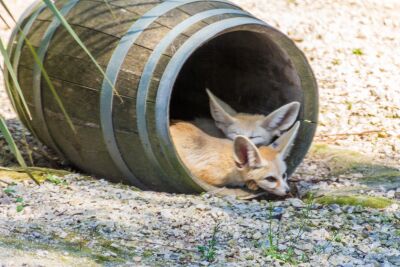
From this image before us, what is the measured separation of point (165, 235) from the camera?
14.7 ft

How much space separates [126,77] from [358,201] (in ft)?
5.80

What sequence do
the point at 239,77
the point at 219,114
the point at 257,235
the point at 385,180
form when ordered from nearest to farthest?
the point at 257,235, the point at 385,180, the point at 219,114, the point at 239,77

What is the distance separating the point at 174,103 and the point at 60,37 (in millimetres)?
1813

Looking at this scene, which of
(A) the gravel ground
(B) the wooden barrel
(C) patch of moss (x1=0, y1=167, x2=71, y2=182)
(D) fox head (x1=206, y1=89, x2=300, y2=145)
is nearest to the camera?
(A) the gravel ground

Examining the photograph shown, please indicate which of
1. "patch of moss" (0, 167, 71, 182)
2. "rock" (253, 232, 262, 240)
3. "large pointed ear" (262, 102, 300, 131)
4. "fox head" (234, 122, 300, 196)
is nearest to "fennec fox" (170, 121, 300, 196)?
"fox head" (234, 122, 300, 196)

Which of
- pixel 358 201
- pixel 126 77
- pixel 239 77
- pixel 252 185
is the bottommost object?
pixel 252 185

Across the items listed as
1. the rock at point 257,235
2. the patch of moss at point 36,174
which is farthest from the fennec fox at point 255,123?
the rock at point 257,235

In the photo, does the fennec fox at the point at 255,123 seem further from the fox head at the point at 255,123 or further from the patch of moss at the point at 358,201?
the patch of moss at the point at 358,201

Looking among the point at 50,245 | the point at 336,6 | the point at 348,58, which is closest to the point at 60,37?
the point at 50,245

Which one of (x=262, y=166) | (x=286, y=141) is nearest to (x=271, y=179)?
(x=262, y=166)

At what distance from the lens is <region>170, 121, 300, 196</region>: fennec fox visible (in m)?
5.77

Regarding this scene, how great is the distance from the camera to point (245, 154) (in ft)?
19.0

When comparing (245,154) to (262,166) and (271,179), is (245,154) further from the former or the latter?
(271,179)

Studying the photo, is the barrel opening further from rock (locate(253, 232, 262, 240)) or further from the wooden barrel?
rock (locate(253, 232, 262, 240))
